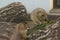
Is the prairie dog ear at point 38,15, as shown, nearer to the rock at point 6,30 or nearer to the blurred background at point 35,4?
the blurred background at point 35,4

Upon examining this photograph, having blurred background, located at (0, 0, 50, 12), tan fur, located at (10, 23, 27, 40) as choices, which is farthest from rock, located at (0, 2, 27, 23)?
tan fur, located at (10, 23, 27, 40)

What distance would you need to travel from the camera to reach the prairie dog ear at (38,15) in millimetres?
3240

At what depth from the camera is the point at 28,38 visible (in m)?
2.62

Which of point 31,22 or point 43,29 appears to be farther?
point 31,22

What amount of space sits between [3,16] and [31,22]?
1.40 ft

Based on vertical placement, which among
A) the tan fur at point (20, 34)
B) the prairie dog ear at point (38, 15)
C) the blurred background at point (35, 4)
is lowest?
the tan fur at point (20, 34)

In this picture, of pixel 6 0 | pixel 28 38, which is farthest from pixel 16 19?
pixel 28 38

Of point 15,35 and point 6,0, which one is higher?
point 6,0

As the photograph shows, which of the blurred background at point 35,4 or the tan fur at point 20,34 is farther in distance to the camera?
the blurred background at point 35,4

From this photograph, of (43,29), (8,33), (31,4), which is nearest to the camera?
(43,29)

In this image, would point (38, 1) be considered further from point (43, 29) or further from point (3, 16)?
point (43, 29)

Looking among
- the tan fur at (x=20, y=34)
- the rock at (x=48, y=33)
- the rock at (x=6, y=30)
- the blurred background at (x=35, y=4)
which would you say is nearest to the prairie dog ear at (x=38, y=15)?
the blurred background at (x=35, y=4)

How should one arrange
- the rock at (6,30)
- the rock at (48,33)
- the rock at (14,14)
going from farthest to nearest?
1. the rock at (14,14)
2. the rock at (6,30)
3. the rock at (48,33)

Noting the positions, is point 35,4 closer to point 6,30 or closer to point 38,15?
point 38,15
